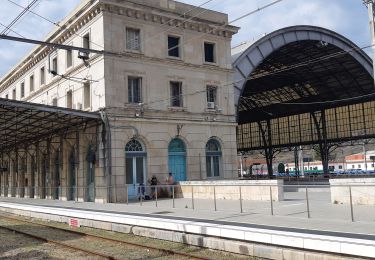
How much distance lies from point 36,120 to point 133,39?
8135 mm

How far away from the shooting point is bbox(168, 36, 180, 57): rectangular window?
3098 centimetres

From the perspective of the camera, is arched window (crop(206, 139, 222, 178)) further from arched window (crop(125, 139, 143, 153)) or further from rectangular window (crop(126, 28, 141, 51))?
rectangular window (crop(126, 28, 141, 51))

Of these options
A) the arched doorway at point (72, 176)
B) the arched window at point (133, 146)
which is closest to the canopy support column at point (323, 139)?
the arched window at point (133, 146)

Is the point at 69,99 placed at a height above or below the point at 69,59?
below

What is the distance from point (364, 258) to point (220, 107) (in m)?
24.2

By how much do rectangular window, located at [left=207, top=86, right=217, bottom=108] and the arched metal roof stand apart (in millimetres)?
2254

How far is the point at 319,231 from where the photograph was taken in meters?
11.2

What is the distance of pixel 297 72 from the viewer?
151ft

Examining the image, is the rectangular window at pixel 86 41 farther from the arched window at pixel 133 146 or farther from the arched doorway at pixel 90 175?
the arched window at pixel 133 146

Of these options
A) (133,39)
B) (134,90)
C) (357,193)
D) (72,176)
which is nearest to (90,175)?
(72,176)

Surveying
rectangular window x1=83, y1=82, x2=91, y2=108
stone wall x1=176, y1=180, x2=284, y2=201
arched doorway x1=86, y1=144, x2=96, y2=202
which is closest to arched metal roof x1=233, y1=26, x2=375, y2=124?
stone wall x1=176, y1=180, x2=284, y2=201

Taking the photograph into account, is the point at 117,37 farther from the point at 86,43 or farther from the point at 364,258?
the point at 364,258

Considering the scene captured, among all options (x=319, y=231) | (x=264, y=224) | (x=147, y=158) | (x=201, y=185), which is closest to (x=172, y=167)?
(x=147, y=158)

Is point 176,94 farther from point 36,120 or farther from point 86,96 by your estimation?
point 36,120
